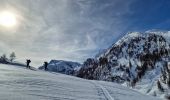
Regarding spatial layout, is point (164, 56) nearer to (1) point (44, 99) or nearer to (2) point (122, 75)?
(2) point (122, 75)

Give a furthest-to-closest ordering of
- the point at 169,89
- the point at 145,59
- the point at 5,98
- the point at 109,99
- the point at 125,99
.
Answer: the point at 145,59, the point at 169,89, the point at 125,99, the point at 109,99, the point at 5,98

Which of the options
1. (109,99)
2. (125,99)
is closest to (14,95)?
(109,99)

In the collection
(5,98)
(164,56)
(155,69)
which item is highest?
(164,56)

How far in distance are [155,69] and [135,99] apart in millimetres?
151513

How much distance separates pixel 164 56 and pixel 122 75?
3212 cm

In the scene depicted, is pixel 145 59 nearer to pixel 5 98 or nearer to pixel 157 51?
pixel 157 51

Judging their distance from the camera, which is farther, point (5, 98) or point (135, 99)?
point (135, 99)

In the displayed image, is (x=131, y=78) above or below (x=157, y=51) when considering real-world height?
below

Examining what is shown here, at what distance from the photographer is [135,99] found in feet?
39.4

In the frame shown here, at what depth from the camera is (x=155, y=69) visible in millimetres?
157125

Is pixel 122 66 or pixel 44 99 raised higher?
pixel 122 66

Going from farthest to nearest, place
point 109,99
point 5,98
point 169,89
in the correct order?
point 169,89 < point 109,99 < point 5,98

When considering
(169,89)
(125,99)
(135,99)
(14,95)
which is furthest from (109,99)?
(169,89)

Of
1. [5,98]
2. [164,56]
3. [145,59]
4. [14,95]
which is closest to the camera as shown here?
[5,98]
